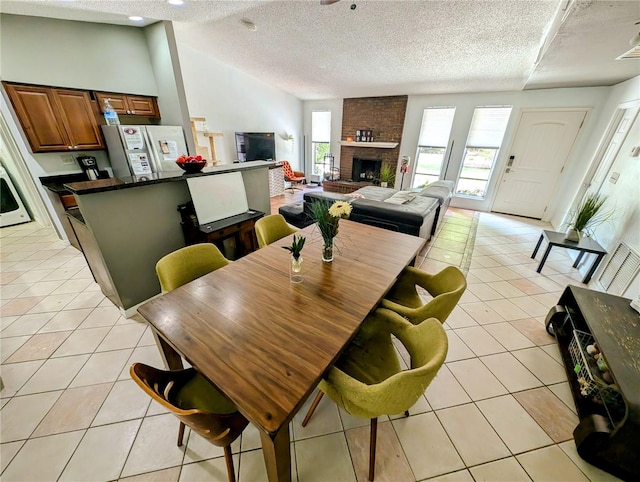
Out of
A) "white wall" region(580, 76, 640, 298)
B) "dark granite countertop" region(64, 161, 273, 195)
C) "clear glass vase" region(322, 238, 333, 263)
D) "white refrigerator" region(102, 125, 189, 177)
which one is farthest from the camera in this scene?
"white refrigerator" region(102, 125, 189, 177)

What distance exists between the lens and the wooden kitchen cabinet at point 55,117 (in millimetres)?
2680

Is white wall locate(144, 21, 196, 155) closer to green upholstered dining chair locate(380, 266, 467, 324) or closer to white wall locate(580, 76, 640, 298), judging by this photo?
green upholstered dining chair locate(380, 266, 467, 324)

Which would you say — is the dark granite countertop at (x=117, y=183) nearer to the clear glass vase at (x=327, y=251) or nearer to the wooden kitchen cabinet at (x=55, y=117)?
the clear glass vase at (x=327, y=251)

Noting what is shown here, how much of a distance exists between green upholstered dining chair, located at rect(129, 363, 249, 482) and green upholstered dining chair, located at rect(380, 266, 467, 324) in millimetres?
944

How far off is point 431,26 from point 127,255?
394cm

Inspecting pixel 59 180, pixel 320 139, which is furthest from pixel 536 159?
pixel 59 180

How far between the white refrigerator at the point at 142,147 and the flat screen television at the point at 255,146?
214 cm

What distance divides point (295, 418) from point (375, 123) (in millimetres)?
6485

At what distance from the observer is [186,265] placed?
4.94 ft

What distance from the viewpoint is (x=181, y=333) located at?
99 centimetres

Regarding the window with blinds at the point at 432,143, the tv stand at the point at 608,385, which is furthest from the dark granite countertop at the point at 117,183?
the window with blinds at the point at 432,143

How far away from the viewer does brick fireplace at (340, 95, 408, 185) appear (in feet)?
18.9

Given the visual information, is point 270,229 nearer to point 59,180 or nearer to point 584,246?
point 59,180

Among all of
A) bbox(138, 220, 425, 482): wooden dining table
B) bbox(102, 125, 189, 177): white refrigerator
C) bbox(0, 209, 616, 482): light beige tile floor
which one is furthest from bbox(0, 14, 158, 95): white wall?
bbox(138, 220, 425, 482): wooden dining table
